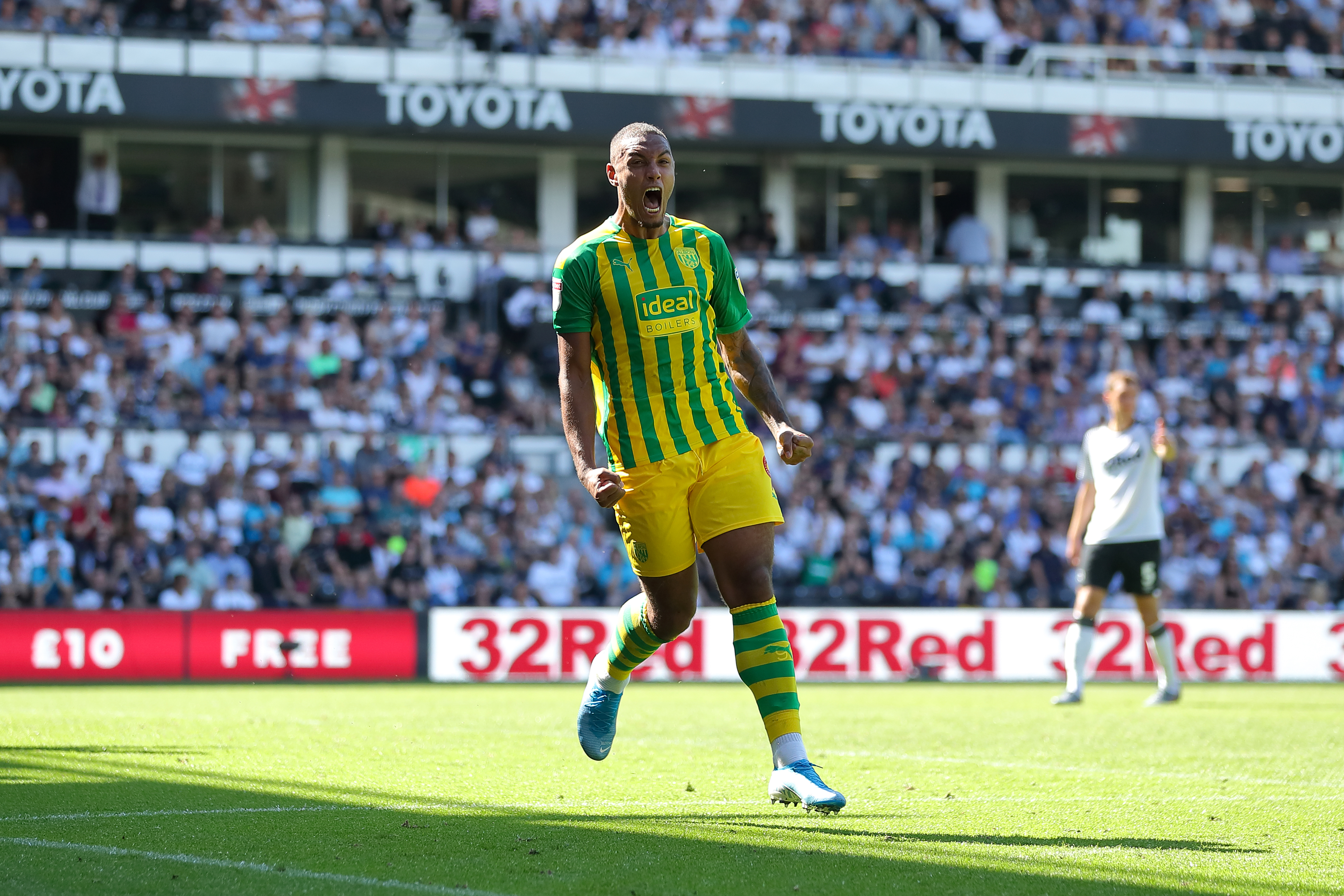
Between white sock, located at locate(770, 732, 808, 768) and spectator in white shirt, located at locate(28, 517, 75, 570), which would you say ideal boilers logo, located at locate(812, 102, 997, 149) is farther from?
white sock, located at locate(770, 732, 808, 768)

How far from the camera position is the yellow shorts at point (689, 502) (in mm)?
6469

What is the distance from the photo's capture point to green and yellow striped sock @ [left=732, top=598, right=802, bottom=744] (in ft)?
20.8

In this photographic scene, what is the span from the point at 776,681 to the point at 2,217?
20225mm

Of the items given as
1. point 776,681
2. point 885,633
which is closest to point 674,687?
point 885,633

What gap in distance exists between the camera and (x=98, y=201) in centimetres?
2483

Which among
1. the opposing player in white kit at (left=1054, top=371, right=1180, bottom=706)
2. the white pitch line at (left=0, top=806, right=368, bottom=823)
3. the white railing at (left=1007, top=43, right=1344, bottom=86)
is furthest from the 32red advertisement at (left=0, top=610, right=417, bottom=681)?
the white railing at (left=1007, top=43, right=1344, bottom=86)

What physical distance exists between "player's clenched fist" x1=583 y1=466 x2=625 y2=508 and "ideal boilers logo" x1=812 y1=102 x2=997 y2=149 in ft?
69.2

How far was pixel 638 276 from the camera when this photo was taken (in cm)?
653

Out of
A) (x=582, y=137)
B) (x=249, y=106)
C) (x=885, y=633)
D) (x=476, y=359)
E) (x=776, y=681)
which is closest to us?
(x=776, y=681)

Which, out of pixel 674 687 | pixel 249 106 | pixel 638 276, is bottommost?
pixel 674 687

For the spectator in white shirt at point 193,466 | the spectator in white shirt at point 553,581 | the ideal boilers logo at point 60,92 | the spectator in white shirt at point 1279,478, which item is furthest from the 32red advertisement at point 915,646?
the ideal boilers logo at point 60,92

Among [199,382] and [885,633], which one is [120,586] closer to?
[199,382]

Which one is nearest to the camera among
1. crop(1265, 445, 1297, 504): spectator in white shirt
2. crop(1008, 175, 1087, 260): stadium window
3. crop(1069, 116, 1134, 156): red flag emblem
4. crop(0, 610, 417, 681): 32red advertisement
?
crop(0, 610, 417, 681): 32red advertisement

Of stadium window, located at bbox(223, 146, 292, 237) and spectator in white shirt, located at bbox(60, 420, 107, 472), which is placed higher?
stadium window, located at bbox(223, 146, 292, 237)
